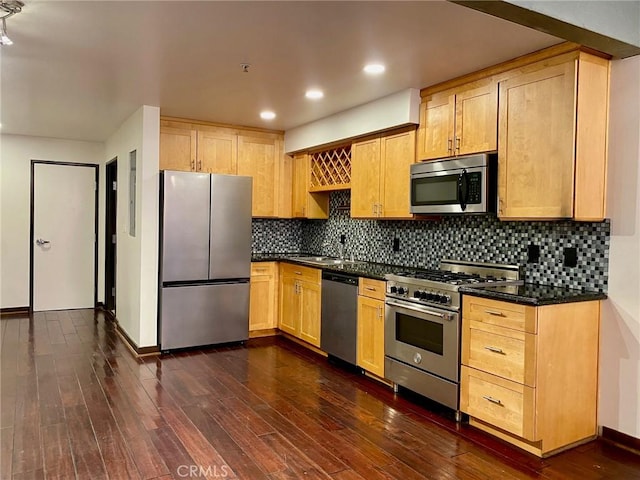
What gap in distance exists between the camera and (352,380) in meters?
3.95

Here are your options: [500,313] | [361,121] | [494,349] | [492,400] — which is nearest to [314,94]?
[361,121]

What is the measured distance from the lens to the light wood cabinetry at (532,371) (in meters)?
2.66

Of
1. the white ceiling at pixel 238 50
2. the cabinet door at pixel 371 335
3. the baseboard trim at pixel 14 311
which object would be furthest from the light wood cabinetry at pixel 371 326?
the baseboard trim at pixel 14 311

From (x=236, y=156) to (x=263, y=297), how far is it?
1643 mm

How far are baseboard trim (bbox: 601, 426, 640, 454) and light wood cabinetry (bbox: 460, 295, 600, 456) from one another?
7 cm

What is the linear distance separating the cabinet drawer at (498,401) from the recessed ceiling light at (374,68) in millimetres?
2087

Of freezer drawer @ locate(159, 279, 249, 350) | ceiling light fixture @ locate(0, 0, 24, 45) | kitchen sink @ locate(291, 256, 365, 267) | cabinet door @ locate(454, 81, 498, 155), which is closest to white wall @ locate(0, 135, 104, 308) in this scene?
freezer drawer @ locate(159, 279, 249, 350)

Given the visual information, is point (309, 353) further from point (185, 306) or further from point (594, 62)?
point (594, 62)

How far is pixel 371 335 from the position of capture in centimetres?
389

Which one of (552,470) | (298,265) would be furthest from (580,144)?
(298,265)

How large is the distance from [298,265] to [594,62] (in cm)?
312

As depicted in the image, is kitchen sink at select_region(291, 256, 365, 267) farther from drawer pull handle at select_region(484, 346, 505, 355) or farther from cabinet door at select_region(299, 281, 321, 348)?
drawer pull handle at select_region(484, 346, 505, 355)

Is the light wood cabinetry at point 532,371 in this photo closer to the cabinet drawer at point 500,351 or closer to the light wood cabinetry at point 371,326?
the cabinet drawer at point 500,351

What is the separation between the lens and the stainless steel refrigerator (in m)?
4.62
